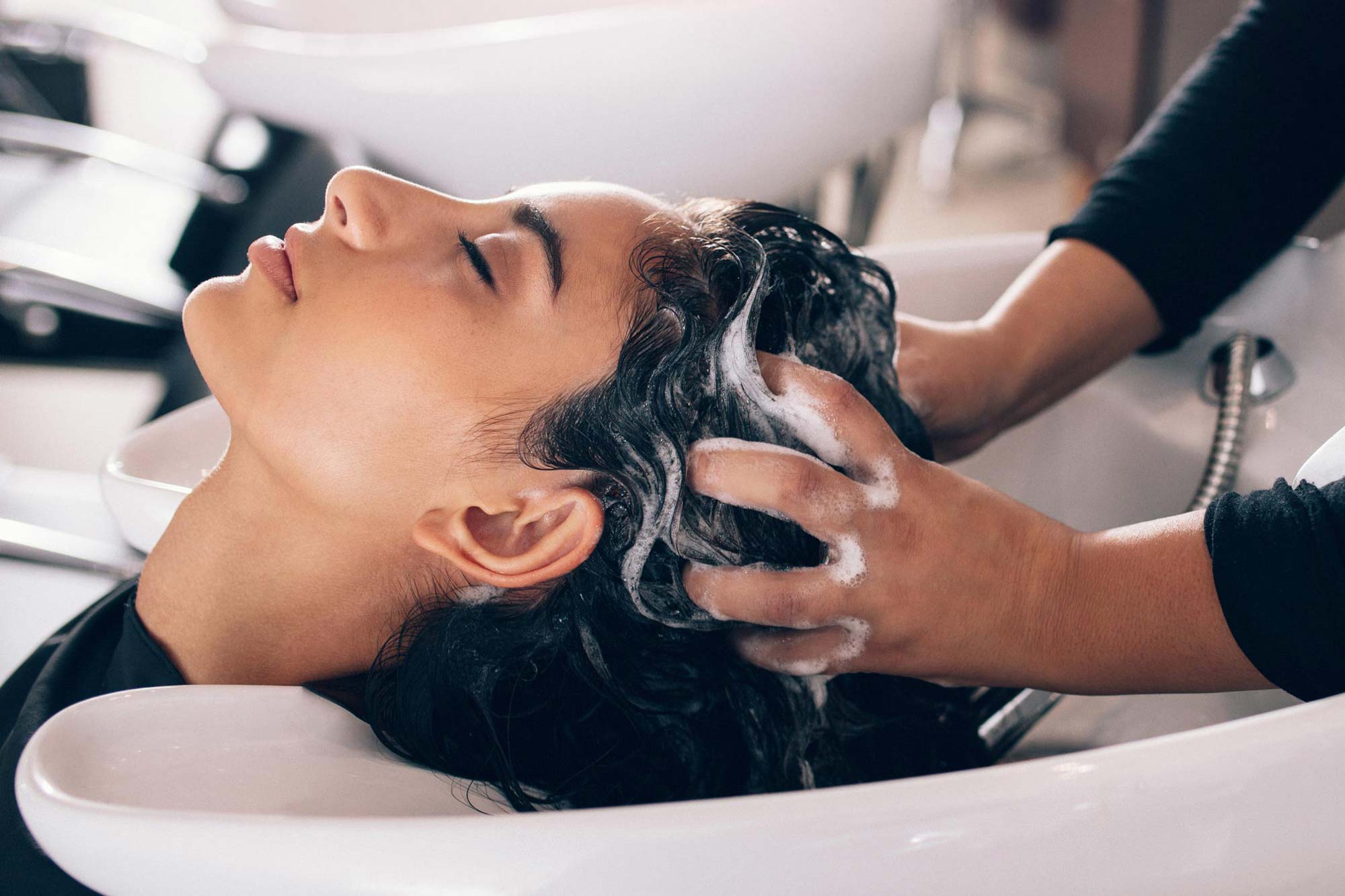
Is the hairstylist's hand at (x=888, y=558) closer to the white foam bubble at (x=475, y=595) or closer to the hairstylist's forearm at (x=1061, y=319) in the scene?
the white foam bubble at (x=475, y=595)

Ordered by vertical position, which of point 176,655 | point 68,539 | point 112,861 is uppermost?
point 112,861

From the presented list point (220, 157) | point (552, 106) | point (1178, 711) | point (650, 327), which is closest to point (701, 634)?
point (650, 327)

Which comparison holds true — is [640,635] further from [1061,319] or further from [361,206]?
[1061,319]

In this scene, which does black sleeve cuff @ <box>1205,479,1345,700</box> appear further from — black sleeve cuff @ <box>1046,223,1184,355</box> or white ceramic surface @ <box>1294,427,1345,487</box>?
black sleeve cuff @ <box>1046,223,1184,355</box>

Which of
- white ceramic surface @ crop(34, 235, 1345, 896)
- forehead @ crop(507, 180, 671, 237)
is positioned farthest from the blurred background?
white ceramic surface @ crop(34, 235, 1345, 896)

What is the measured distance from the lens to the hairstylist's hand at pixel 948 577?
0.77 m

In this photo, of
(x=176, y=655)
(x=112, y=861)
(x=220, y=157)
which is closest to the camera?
(x=112, y=861)

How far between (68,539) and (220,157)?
50.5 inches

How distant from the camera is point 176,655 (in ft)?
3.11

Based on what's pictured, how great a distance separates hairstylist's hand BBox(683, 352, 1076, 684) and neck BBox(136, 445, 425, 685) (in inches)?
11.7

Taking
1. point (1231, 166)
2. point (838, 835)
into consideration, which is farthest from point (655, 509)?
point (1231, 166)

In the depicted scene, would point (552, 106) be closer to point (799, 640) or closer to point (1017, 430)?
point (1017, 430)

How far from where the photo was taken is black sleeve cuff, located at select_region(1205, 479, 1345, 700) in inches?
27.2

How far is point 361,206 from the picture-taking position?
893 millimetres
